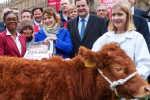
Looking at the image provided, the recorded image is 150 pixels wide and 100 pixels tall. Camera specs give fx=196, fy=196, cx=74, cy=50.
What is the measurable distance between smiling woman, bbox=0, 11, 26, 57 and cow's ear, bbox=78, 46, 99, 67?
7.11ft

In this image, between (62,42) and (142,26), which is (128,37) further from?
(62,42)

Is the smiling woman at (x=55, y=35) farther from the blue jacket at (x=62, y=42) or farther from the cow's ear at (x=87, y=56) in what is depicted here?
the cow's ear at (x=87, y=56)

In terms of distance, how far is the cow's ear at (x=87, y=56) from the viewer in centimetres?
296

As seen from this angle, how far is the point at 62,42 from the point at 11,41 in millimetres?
1200

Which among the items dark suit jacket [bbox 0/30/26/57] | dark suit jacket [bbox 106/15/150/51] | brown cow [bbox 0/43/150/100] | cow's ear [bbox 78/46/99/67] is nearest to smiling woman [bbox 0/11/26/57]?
dark suit jacket [bbox 0/30/26/57]

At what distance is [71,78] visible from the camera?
3234mm

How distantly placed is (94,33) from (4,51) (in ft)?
7.66

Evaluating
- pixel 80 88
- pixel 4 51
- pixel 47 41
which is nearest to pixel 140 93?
pixel 80 88

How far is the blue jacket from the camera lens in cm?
466

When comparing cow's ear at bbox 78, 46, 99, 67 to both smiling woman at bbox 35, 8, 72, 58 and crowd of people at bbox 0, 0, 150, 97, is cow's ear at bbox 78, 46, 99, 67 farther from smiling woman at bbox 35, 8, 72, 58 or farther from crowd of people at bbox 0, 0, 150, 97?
smiling woman at bbox 35, 8, 72, 58

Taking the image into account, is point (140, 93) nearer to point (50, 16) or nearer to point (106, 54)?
point (106, 54)

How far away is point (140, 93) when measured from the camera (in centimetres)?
284

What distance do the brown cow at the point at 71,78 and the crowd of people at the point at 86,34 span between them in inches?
23.7

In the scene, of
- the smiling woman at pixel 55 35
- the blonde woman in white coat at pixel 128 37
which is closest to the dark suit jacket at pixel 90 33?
the smiling woman at pixel 55 35
